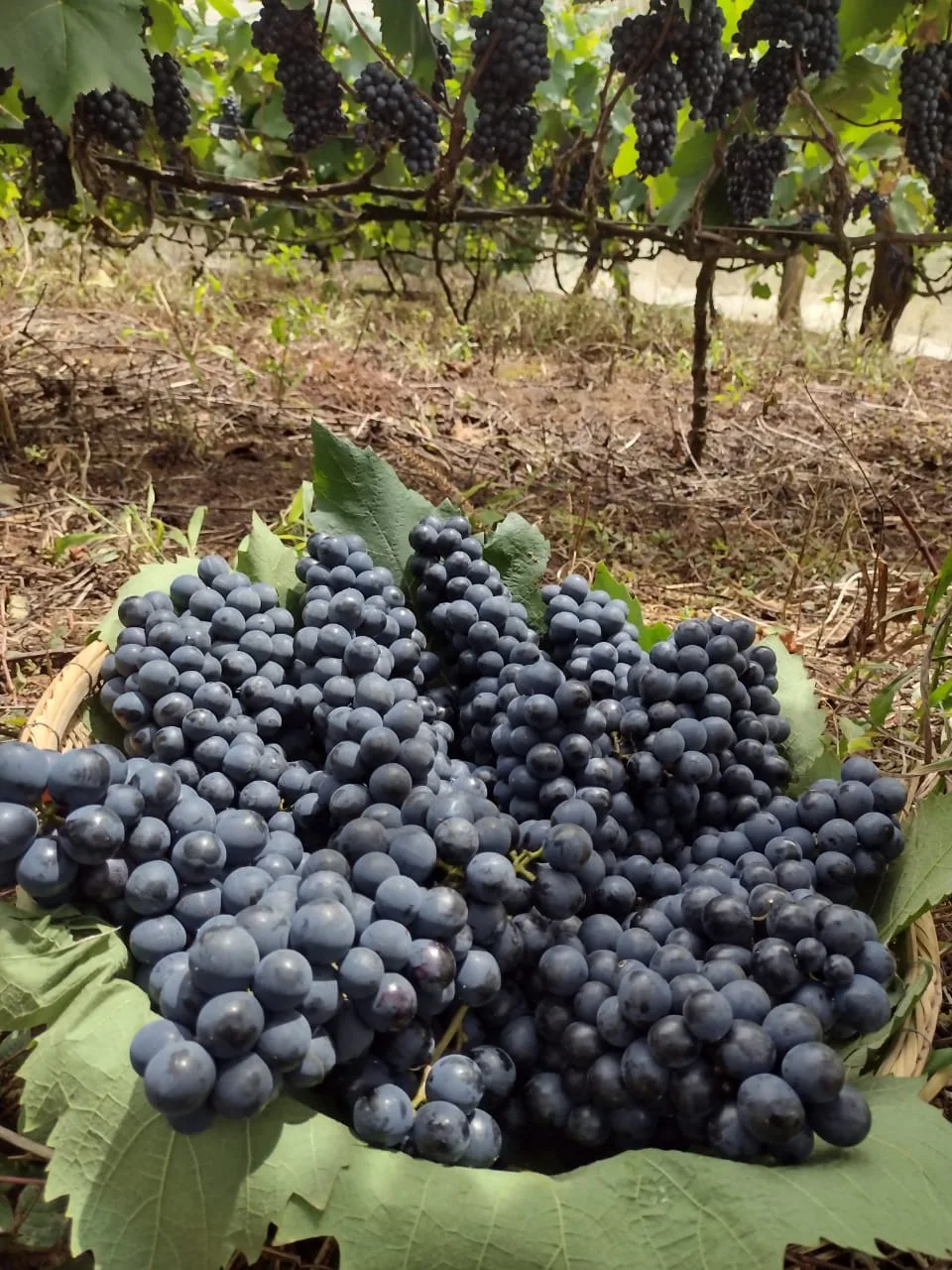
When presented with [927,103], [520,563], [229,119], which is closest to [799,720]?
[520,563]

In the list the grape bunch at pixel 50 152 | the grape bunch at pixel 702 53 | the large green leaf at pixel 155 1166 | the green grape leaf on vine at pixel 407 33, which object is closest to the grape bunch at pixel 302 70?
the green grape leaf on vine at pixel 407 33

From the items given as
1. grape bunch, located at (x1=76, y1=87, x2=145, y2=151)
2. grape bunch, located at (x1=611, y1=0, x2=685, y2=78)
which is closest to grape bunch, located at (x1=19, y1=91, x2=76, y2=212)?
grape bunch, located at (x1=76, y1=87, x2=145, y2=151)

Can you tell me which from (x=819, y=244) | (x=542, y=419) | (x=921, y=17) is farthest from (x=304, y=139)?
(x=921, y=17)

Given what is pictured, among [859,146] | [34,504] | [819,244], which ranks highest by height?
[859,146]

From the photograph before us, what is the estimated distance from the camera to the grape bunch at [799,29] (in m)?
2.03

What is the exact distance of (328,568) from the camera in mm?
1133

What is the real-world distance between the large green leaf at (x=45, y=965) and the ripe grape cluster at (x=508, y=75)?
2.20m

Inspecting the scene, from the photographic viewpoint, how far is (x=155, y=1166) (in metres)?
0.64

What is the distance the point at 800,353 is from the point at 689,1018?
4382 mm

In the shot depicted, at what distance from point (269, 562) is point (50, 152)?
176cm

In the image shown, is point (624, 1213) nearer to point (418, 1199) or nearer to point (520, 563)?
point (418, 1199)

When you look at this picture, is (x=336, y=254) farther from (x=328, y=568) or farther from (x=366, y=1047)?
(x=366, y=1047)

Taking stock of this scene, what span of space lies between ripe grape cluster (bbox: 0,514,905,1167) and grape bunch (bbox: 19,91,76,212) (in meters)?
1.83

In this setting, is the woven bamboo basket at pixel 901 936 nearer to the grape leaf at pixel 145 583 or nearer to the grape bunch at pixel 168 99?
the grape leaf at pixel 145 583
